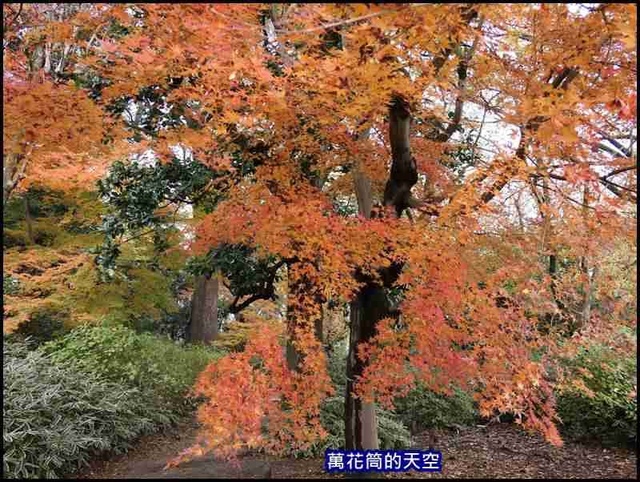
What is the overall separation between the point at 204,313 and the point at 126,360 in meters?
5.70

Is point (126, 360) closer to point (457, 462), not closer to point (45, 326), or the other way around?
point (45, 326)

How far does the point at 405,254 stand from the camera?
5.43m

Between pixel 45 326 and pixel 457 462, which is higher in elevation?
pixel 45 326

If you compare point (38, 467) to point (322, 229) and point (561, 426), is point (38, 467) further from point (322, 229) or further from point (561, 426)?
point (561, 426)

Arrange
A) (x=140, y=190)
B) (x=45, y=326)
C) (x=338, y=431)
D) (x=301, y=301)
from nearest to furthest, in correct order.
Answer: (x=140, y=190) → (x=301, y=301) → (x=338, y=431) → (x=45, y=326)

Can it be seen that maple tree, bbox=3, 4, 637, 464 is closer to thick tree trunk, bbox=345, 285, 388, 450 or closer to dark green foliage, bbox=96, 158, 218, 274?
thick tree trunk, bbox=345, 285, 388, 450

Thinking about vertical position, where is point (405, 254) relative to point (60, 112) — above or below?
below

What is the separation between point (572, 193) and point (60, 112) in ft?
20.2

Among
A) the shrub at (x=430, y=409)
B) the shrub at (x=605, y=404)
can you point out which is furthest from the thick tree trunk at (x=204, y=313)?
the shrub at (x=605, y=404)

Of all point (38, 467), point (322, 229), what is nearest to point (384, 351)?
point (322, 229)

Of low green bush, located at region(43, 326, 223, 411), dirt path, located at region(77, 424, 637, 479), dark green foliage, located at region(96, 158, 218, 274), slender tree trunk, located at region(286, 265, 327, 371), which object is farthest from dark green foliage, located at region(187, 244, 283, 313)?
dirt path, located at region(77, 424, 637, 479)

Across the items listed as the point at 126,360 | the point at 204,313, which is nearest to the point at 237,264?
the point at 126,360

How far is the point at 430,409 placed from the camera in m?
9.30

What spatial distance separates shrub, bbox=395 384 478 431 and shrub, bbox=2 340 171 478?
4.56m
